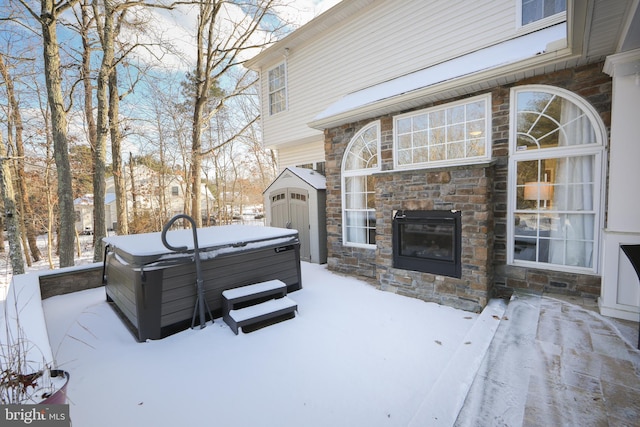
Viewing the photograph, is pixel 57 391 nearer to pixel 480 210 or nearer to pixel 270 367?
pixel 270 367

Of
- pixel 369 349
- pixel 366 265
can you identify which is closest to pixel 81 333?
pixel 369 349

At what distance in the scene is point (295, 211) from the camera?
6828mm

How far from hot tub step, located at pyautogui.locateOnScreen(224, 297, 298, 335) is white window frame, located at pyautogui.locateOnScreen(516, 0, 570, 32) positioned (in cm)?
607

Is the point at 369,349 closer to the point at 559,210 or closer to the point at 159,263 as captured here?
the point at 159,263

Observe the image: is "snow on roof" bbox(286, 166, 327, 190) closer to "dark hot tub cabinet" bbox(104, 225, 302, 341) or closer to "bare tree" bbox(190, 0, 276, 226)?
"dark hot tub cabinet" bbox(104, 225, 302, 341)

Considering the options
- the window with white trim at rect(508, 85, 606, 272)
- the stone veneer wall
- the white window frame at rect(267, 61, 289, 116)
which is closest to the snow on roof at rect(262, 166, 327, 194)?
the stone veneer wall

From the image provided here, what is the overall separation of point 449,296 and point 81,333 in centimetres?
484

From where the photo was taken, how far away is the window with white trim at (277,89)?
8.76m

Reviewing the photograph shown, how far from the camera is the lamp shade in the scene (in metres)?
3.65

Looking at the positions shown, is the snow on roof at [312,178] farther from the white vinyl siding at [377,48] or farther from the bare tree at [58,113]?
the bare tree at [58,113]

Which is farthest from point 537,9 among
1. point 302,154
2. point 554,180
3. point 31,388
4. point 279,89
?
point 31,388

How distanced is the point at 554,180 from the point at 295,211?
487 centimetres

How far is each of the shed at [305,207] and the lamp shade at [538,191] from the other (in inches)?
151

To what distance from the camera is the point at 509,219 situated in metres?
3.89
